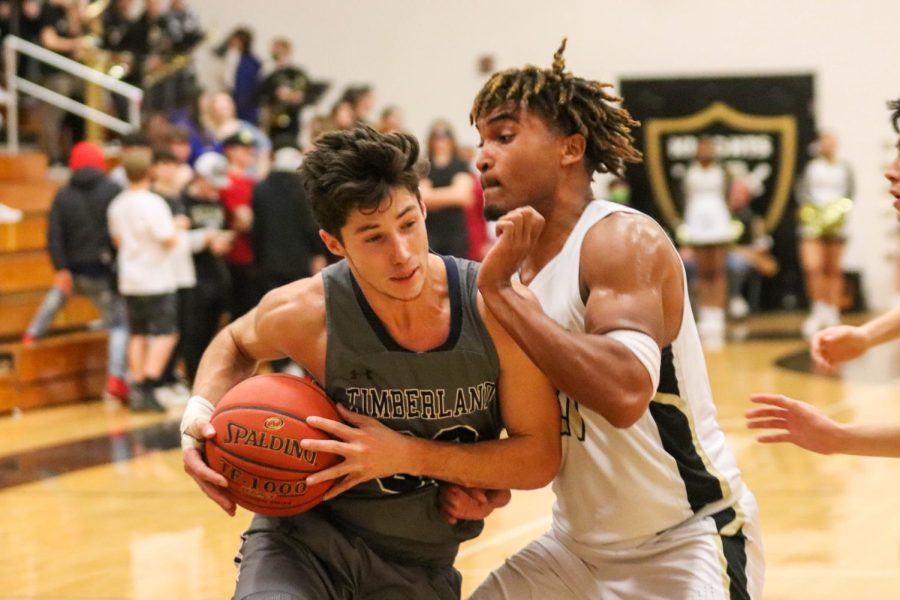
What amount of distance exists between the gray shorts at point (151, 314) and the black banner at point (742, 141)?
8.01m

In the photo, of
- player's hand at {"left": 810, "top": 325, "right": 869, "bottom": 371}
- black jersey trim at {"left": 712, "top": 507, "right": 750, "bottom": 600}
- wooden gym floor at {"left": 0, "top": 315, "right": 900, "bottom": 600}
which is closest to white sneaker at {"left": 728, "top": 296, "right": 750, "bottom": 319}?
wooden gym floor at {"left": 0, "top": 315, "right": 900, "bottom": 600}

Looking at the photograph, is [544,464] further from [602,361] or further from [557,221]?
[557,221]

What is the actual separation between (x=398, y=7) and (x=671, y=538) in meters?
14.2

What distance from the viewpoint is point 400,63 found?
16625 mm

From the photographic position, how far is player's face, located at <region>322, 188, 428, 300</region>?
10.1 ft

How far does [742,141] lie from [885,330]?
12.4 m

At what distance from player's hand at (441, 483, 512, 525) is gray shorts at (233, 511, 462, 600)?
0.21 m

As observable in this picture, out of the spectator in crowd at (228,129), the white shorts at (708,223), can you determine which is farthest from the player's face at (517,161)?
the white shorts at (708,223)

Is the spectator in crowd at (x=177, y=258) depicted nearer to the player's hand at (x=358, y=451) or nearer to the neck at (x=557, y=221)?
the neck at (x=557, y=221)

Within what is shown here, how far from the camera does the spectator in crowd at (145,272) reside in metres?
8.86

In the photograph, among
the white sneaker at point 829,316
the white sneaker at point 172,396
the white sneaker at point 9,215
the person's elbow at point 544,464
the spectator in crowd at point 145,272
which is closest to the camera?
the person's elbow at point 544,464

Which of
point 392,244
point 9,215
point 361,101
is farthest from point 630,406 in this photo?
point 361,101

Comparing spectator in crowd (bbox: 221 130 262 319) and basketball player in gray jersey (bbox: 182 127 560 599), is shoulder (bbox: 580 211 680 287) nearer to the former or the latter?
basketball player in gray jersey (bbox: 182 127 560 599)

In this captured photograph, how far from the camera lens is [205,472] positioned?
308 centimetres
